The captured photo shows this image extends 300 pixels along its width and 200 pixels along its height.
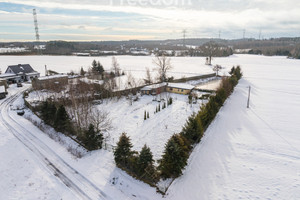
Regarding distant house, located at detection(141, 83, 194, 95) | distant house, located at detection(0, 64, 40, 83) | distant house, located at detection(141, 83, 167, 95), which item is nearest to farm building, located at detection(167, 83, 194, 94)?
distant house, located at detection(141, 83, 194, 95)

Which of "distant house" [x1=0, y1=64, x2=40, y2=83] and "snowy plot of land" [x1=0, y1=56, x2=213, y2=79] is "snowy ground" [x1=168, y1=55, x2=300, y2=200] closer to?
"snowy plot of land" [x1=0, y1=56, x2=213, y2=79]

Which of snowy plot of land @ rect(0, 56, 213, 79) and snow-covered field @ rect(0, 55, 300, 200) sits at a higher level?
snowy plot of land @ rect(0, 56, 213, 79)

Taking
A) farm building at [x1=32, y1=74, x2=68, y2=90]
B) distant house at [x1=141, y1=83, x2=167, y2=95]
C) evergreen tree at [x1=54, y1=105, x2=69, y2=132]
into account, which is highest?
farm building at [x1=32, y1=74, x2=68, y2=90]

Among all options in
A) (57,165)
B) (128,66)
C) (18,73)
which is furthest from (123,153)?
(128,66)

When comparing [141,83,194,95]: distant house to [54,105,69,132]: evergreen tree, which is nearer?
[54,105,69,132]: evergreen tree

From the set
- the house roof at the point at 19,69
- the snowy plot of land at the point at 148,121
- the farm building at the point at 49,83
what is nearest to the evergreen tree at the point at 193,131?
the snowy plot of land at the point at 148,121

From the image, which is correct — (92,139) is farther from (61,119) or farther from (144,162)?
(61,119)

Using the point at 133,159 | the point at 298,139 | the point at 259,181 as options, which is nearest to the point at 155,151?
the point at 133,159

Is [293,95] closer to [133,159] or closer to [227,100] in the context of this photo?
[227,100]
